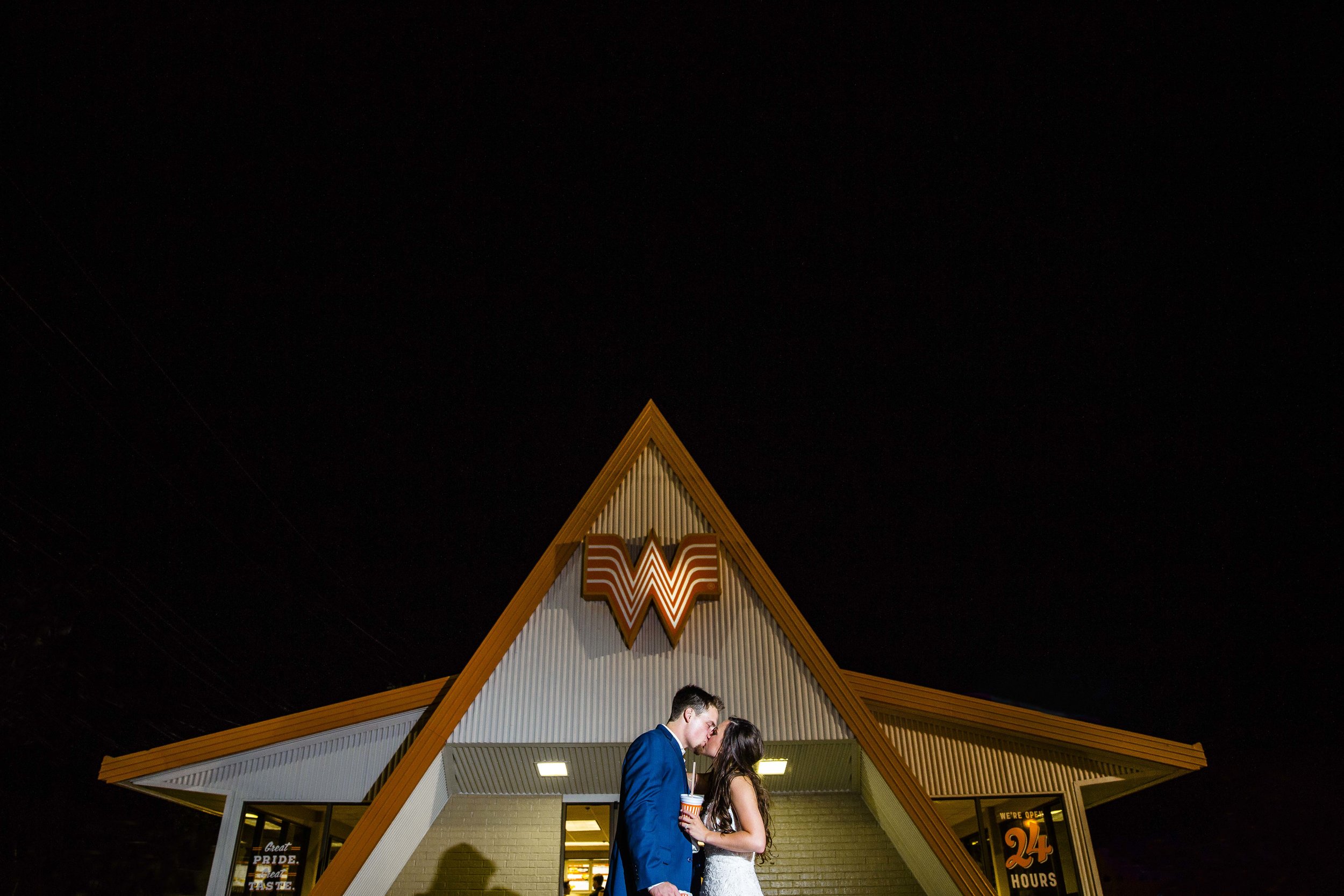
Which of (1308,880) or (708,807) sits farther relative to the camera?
(1308,880)

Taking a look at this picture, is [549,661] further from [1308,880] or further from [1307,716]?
[1308,880]

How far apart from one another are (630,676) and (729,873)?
18.2 feet

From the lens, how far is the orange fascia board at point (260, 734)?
1057cm

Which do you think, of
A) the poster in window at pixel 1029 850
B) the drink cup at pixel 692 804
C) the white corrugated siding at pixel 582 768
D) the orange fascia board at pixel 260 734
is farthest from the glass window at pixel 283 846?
the poster in window at pixel 1029 850

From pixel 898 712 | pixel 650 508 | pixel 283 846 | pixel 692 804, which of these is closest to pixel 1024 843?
pixel 898 712

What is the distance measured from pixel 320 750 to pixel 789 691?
6653 millimetres

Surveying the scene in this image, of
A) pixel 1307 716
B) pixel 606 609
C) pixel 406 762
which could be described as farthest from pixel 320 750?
pixel 1307 716

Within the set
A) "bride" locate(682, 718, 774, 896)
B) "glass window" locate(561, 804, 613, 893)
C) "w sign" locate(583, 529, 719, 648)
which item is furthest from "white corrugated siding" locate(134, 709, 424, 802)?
"bride" locate(682, 718, 774, 896)

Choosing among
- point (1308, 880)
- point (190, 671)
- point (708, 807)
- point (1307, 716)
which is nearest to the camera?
point (708, 807)

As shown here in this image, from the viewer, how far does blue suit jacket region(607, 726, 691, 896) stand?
417cm

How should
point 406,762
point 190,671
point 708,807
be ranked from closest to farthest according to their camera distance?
point 708,807, point 406,762, point 190,671

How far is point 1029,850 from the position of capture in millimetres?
11172

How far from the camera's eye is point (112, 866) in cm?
5022

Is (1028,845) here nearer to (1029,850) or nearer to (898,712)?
(1029,850)
